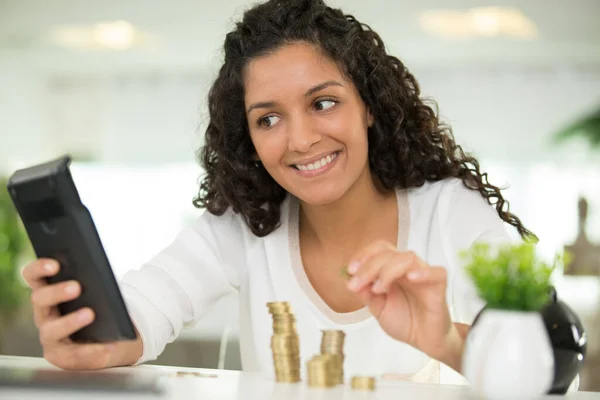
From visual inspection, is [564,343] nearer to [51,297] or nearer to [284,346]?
[284,346]

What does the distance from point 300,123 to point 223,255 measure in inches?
16.4

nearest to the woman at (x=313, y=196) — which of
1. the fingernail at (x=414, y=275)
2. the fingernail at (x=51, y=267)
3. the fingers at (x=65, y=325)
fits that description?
the fingers at (x=65, y=325)

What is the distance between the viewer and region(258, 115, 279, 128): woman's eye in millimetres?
1725

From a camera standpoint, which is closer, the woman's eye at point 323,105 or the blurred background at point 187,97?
the woman's eye at point 323,105

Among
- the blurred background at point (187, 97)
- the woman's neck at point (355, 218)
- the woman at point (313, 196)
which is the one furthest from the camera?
the blurred background at point (187, 97)

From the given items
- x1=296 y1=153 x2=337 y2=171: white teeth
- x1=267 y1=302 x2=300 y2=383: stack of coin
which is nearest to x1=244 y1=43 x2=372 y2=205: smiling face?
x1=296 y1=153 x2=337 y2=171: white teeth

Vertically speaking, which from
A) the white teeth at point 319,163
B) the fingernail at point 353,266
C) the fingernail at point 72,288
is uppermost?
the white teeth at point 319,163

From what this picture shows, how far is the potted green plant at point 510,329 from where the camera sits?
976mm

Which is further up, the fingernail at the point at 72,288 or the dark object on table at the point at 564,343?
the fingernail at the point at 72,288

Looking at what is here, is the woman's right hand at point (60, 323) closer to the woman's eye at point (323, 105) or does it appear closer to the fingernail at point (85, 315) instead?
the fingernail at point (85, 315)

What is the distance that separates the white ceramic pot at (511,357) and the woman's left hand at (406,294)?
0.54 ft

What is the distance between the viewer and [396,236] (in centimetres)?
186

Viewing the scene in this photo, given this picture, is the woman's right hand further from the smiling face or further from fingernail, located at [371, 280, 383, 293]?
the smiling face

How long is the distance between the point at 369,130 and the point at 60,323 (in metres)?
0.94
